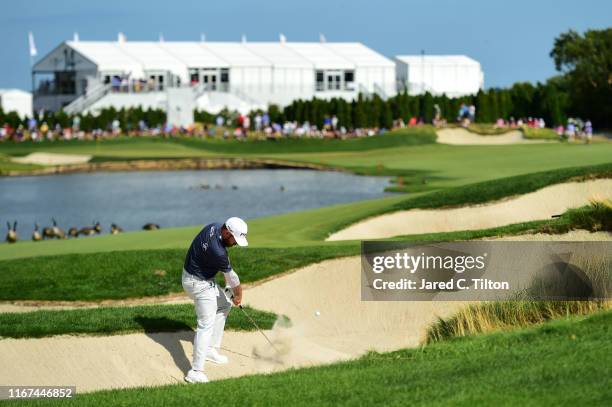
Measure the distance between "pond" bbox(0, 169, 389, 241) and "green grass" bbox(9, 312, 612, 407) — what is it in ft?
92.7

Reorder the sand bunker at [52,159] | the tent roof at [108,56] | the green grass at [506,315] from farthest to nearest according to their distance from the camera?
the tent roof at [108,56] → the sand bunker at [52,159] → the green grass at [506,315]

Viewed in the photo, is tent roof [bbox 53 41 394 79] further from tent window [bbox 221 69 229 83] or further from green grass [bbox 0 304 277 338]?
green grass [bbox 0 304 277 338]

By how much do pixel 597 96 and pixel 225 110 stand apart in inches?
1066

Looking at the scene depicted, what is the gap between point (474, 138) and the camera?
7225cm

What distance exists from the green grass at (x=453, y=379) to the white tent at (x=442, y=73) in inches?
3778

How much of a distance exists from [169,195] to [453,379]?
4254 cm

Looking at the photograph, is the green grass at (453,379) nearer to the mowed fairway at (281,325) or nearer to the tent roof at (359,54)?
the mowed fairway at (281,325)

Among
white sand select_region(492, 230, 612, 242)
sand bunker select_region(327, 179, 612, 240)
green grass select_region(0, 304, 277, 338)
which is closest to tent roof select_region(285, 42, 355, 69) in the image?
sand bunker select_region(327, 179, 612, 240)

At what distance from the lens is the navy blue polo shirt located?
491 inches

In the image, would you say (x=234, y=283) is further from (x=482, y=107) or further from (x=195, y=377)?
(x=482, y=107)

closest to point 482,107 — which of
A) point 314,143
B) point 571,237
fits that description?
point 314,143

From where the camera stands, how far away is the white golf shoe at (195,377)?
1266cm

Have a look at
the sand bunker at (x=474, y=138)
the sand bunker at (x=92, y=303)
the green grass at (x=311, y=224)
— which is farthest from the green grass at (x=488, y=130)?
the sand bunker at (x=92, y=303)

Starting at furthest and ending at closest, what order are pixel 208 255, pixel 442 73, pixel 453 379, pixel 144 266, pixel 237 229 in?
pixel 442 73, pixel 144 266, pixel 208 255, pixel 237 229, pixel 453 379
